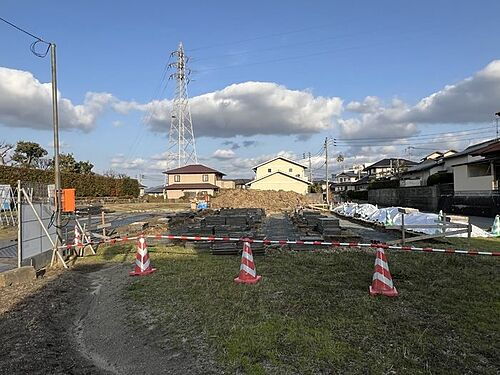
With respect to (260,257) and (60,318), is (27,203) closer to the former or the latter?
(60,318)

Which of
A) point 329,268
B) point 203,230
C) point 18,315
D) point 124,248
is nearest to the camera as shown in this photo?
point 18,315

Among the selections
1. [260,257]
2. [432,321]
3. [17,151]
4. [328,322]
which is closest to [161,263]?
[260,257]

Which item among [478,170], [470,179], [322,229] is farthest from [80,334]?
[478,170]

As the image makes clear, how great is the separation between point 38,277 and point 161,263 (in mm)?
2643

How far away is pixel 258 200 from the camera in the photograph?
148 feet

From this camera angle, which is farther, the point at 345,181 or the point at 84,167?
the point at 345,181

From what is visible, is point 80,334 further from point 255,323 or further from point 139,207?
point 139,207

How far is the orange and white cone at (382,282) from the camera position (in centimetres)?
613

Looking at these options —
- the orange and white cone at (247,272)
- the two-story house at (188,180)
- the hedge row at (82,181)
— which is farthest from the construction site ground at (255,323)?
the two-story house at (188,180)

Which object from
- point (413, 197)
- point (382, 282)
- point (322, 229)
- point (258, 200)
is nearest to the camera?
point (382, 282)

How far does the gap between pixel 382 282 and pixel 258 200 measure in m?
38.9

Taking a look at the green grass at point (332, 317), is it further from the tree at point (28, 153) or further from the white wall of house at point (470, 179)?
the tree at point (28, 153)

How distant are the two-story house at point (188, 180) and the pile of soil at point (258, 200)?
50.2ft

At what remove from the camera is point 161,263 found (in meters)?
9.55
